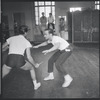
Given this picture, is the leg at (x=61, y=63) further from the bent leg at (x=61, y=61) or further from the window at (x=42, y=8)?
the window at (x=42, y=8)

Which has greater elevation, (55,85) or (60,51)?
(60,51)

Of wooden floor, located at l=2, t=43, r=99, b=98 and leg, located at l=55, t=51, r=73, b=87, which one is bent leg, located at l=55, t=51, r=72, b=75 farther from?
wooden floor, located at l=2, t=43, r=99, b=98

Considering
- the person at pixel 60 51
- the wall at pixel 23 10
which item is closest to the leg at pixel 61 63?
the person at pixel 60 51

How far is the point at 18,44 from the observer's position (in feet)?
9.16

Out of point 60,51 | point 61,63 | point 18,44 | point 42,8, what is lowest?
point 61,63

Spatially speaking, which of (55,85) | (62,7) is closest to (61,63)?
(55,85)

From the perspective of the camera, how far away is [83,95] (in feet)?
9.42

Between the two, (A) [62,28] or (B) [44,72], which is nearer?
(B) [44,72]

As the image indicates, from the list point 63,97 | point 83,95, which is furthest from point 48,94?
point 83,95

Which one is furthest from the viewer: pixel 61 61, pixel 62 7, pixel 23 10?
pixel 62 7

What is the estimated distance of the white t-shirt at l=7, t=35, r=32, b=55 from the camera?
9.17 ft

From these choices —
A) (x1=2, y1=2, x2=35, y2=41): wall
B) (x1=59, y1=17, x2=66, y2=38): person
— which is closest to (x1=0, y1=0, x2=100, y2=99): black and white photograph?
(x1=59, y1=17, x2=66, y2=38): person

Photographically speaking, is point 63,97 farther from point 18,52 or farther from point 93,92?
point 18,52

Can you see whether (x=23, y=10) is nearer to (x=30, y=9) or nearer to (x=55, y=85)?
(x=30, y=9)
